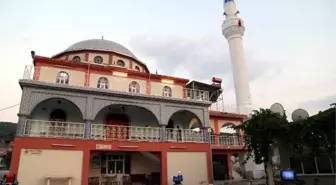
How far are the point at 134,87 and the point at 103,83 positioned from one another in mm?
2116

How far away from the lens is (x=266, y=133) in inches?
521

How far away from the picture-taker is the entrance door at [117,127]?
1668cm

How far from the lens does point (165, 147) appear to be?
16609 millimetres

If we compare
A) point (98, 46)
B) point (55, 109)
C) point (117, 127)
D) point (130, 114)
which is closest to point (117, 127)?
point (117, 127)

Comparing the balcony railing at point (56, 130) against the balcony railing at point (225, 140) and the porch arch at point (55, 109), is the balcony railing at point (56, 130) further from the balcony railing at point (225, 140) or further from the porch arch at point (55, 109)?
the balcony railing at point (225, 140)

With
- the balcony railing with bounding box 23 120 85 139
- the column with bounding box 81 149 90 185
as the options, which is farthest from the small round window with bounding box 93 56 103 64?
the column with bounding box 81 149 90 185

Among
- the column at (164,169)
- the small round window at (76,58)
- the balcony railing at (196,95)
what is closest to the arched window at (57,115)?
the small round window at (76,58)

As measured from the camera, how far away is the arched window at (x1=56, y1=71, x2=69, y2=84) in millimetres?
16147

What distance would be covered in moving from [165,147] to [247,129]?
5317mm

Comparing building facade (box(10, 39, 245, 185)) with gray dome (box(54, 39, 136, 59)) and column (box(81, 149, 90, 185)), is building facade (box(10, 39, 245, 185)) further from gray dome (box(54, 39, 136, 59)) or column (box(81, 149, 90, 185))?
gray dome (box(54, 39, 136, 59))

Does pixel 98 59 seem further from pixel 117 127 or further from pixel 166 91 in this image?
pixel 117 127

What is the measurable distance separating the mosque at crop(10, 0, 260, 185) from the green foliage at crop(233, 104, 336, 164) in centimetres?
490

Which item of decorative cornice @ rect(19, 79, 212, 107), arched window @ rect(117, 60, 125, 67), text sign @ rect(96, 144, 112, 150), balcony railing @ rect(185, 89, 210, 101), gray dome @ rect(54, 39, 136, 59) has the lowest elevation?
text sign @ rect(96, 144, 112, 150)

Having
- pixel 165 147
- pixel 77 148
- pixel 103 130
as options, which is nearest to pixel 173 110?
pixel 165 147
